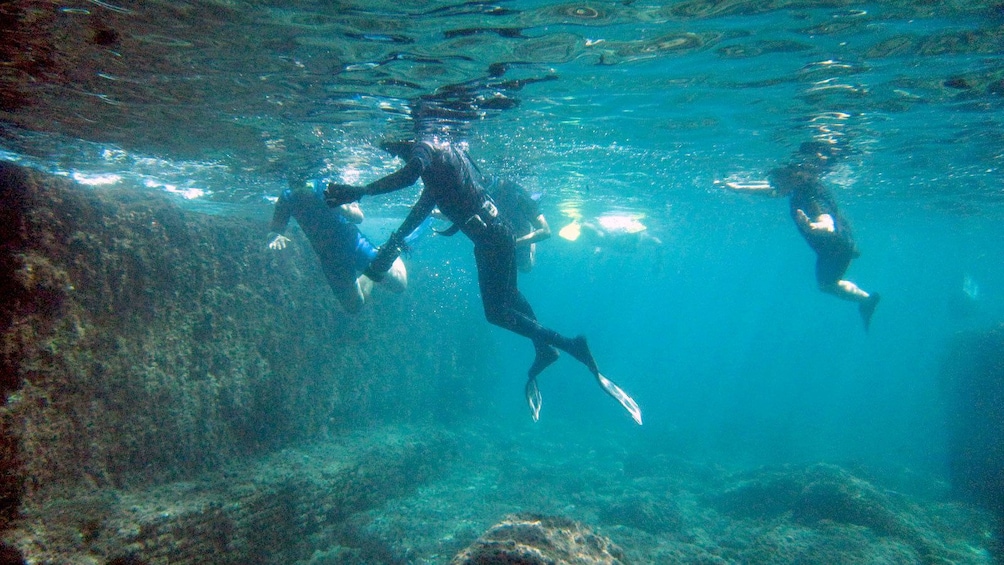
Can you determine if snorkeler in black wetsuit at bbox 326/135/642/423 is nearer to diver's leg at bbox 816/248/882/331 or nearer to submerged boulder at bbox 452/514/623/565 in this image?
submerged boulder at bbox 452/514/623/565

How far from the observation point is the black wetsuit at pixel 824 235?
9648mm

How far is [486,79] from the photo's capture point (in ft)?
27.8

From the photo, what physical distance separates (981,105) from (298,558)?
18.0m

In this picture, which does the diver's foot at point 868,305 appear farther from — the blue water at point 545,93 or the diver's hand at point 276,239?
the diver's hand at point 276,239

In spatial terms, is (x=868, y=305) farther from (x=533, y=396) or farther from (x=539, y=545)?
(x=539, y=545)

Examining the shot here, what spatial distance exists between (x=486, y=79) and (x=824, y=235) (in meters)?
8.19

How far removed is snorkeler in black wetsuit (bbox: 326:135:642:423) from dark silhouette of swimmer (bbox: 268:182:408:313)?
3302 mm

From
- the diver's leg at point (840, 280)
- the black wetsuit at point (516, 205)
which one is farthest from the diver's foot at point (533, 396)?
the diver's leg at point (840, 280)

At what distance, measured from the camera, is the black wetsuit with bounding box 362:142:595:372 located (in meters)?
5.48

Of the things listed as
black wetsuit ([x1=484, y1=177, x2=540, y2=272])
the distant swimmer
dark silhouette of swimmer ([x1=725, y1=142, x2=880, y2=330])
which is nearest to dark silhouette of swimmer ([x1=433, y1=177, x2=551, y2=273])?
black wetsuit ([x1=484, y1=177, x2=540, y2=272])

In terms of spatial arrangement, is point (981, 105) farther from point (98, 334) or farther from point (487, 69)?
point (98, 334)

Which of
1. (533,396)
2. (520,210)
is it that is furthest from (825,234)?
(533,396)

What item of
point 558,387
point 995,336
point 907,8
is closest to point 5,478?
point 907,8

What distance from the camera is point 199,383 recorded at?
27.3ft
